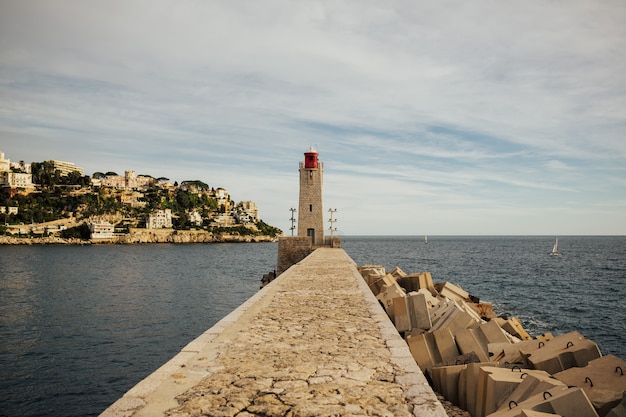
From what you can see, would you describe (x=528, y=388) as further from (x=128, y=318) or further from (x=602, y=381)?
(x=128, y=318)

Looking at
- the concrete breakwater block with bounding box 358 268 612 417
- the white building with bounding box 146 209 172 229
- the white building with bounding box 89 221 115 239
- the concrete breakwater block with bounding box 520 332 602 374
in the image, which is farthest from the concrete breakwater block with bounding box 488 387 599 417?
the white building with bounding box 146 209 172 229

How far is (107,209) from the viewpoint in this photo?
5704 inches

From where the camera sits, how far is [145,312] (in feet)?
79.7

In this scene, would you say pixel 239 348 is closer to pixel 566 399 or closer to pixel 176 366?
pixel 176 366

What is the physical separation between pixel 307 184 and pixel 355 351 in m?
29.3

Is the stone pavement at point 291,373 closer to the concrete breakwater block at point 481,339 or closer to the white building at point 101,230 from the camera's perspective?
the concrete breakwater block at point 481,339

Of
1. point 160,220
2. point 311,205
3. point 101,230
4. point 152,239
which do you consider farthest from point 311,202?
point 160,220

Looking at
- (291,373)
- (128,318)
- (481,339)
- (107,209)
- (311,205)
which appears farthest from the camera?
(107,209)

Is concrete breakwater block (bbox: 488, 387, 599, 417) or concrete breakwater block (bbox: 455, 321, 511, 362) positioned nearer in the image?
concrete breakwater block (bbox: 488, 387, 599, 417)

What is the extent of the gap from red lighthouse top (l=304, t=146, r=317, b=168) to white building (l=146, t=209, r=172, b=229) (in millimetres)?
118783

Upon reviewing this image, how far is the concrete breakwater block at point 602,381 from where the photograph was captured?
4.41 meters

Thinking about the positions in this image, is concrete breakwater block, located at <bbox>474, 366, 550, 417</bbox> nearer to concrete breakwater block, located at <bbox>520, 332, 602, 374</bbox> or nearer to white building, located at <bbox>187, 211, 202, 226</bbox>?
concrete breakwater block, located at <bbox>520, 332, 602, 374</bbox>

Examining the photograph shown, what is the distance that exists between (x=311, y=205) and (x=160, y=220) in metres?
122

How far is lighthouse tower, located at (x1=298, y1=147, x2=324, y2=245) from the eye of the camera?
3475cm
